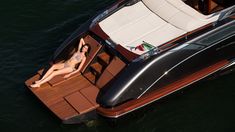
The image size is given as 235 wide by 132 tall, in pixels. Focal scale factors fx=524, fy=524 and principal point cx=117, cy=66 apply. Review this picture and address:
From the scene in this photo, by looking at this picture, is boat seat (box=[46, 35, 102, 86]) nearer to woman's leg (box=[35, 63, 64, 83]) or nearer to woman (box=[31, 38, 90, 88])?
woman (box=[31, 38, 90, 88])

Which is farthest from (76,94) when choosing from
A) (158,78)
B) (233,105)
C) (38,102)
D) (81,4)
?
(81,4)

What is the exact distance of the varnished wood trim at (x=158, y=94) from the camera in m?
13.0

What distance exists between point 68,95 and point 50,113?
25.6 inches

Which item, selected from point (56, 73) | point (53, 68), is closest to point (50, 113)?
point (56, 73)

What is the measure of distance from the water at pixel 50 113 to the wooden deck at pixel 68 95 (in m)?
0.29

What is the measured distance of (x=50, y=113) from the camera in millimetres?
13328

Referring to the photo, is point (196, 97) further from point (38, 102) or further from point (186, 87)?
point (38, 102)

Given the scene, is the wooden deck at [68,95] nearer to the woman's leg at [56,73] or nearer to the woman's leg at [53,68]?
the woman's leg at [56,73]

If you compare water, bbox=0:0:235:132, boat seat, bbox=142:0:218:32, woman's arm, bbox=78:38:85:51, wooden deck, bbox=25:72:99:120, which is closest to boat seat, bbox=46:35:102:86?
wooden deck, bbox=25:72:99:120

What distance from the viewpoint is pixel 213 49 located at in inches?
540

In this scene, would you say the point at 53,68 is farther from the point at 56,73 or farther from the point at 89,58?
the point at 89,58

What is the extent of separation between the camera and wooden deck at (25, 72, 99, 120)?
42.7 ft

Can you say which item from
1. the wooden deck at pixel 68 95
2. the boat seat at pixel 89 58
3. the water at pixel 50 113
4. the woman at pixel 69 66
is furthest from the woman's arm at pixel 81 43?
the water at pixel 50 113

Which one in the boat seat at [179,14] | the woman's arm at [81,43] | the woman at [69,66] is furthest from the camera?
the woman's arm at [81,43]
